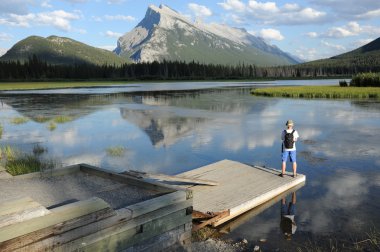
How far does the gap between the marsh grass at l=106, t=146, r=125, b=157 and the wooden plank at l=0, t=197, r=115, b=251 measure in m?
13.0

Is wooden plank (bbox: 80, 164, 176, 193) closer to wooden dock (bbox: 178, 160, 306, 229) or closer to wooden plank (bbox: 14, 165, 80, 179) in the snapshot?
wooden plank (bbox: 14, 165, 80, 179)

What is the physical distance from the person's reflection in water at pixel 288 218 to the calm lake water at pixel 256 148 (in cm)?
17

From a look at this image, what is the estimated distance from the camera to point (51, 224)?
7.79 metres

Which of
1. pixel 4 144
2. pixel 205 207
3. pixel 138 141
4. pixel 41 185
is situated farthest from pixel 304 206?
pixel 4 144

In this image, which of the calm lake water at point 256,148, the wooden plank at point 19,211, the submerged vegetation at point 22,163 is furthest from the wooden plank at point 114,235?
the submerged vegetation at point 22,163

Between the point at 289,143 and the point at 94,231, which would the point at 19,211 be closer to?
the point at 94,231

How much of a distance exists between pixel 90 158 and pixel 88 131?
985 cm

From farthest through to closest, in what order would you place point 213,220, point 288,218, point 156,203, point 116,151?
1. point 116,151
2. point 288,218
3. point 213,220
4. point 156,203

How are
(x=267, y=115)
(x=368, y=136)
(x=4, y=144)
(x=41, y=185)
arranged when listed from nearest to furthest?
1. (x=41, y=185)
2. (x=4, y=144)
3. (x=368, y=136)
4. (x=267, y=115)

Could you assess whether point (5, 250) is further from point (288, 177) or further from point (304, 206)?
point (288, 177)

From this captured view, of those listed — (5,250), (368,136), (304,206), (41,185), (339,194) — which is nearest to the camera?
(5,250)

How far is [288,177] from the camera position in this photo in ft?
53.1

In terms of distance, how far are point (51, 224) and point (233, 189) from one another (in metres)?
8.05

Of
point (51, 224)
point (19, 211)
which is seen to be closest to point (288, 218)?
point (51, 224)
